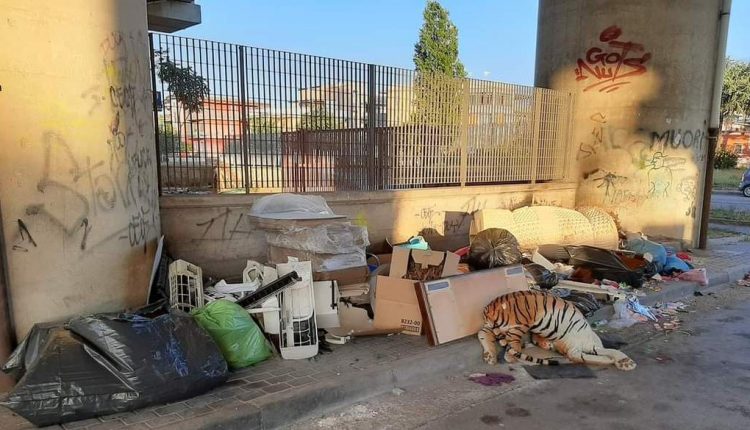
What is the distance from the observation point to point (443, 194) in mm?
8109

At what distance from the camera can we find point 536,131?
9.54m

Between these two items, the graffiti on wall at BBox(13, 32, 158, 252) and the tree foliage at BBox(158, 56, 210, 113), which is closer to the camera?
the graffiti on wall at BBox(13, 32, 158, 252)

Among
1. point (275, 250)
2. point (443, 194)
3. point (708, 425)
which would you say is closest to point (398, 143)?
point (443, 194)

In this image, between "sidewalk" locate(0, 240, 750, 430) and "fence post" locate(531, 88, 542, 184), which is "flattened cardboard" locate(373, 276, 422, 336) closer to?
"sidewalk" locate(0, 240, 750, 430)

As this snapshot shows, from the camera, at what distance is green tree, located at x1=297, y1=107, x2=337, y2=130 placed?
21.8 ft

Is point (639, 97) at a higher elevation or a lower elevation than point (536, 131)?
higher

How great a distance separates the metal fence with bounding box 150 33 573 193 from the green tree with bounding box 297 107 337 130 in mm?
15

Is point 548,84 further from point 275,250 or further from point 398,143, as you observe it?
point 275,250

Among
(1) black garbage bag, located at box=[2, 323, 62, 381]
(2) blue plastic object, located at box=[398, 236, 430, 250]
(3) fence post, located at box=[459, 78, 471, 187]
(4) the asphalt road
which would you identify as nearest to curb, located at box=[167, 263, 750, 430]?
(1) black garbage bag, located at box=[2, 323, 62, 381]

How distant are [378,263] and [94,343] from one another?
3.92 m

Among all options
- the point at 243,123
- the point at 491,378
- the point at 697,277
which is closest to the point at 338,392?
the point at 491,378

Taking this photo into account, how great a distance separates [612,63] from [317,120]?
5984 mm

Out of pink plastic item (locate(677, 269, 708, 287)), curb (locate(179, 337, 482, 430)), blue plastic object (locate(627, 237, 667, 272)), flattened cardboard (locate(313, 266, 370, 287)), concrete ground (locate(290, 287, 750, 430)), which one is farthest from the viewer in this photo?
blue plastic object (locate(627, 237, 667, 272))

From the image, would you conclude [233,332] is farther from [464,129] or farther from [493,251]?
[464,129]
